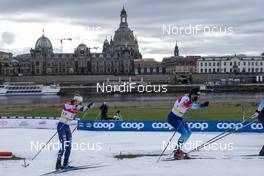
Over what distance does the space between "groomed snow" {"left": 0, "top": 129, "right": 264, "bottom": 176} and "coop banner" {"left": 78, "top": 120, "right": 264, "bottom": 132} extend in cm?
103

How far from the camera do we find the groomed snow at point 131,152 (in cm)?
1034

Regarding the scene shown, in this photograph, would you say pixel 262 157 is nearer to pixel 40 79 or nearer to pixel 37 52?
pixel 40 79

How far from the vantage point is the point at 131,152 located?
48.2ft

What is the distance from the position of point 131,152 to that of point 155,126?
23.7 feet

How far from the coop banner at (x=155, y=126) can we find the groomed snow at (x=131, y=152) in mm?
1033

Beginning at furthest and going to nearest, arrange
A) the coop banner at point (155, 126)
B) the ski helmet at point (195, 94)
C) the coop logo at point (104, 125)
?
the coop logo at point (104, 125), the coop banner at point (155, 126), the ski helmet at point (195, 94)

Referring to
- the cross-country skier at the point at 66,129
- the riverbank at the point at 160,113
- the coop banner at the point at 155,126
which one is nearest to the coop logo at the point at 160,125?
the coop banner at the point at 155,126

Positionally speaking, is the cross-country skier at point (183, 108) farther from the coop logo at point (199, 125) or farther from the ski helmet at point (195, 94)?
the coop logo at point (199, 125)

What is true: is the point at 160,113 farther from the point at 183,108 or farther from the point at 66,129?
the point at 66,129

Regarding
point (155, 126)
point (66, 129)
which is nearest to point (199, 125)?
point (155, 126)

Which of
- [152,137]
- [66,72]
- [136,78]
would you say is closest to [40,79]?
[66,72]

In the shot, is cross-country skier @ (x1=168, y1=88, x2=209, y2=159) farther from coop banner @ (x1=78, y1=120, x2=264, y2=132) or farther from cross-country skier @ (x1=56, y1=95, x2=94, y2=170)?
coop banner @ (x1=78, y1=120, x2=264, y2=132)

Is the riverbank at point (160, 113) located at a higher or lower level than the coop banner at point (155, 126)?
lower

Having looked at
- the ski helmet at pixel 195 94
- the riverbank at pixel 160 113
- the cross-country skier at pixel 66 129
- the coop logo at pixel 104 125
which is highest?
the ski helmet at pixel 195 94
